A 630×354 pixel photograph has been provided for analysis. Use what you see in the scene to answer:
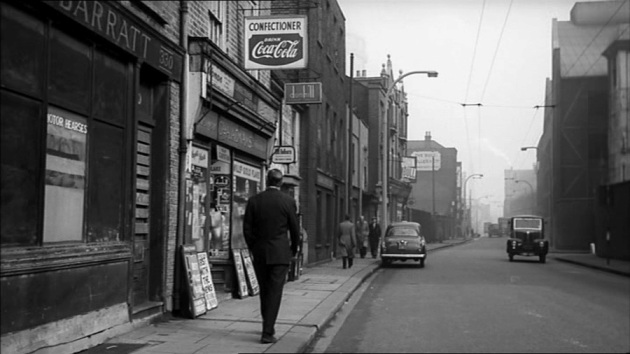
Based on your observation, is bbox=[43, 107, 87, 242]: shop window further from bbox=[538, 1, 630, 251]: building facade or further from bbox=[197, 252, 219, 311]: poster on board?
bbox=[538, 1, 630, 251]: building facade

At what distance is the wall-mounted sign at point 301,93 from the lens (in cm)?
1691

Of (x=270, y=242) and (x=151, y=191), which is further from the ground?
(x=151, y=191)

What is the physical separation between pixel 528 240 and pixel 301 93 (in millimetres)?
15490

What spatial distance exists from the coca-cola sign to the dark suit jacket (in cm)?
509

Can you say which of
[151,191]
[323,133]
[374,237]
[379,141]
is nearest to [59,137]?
[151,191]

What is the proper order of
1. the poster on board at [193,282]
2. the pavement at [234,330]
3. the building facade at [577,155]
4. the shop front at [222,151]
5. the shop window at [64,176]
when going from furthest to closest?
the building facade at [577,155]
the shop front at [222,151]
the poster on board at [193,282]
the pavement at [234,330]
the shop window at [64,176]

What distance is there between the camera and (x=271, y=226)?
7512mm

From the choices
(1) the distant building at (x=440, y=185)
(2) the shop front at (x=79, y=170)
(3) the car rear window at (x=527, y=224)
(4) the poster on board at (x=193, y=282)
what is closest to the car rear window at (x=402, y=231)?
(3) the car rear window at (x=527, y=224)

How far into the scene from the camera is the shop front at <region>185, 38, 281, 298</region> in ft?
33.7

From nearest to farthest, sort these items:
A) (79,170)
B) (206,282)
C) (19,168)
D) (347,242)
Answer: (19,168)
(79,170)
(206,282)
(347,242)

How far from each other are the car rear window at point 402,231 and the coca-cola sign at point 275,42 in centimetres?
1401

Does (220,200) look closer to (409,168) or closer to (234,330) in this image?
(234,330)

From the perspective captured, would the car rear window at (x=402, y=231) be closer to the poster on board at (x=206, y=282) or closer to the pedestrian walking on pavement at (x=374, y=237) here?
the pedestrian walking on pavement at (x=374, y=237)

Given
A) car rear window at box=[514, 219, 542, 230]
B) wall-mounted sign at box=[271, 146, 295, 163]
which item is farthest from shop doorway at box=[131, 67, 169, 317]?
car rear window at box=[514, 219, 542, 230]
